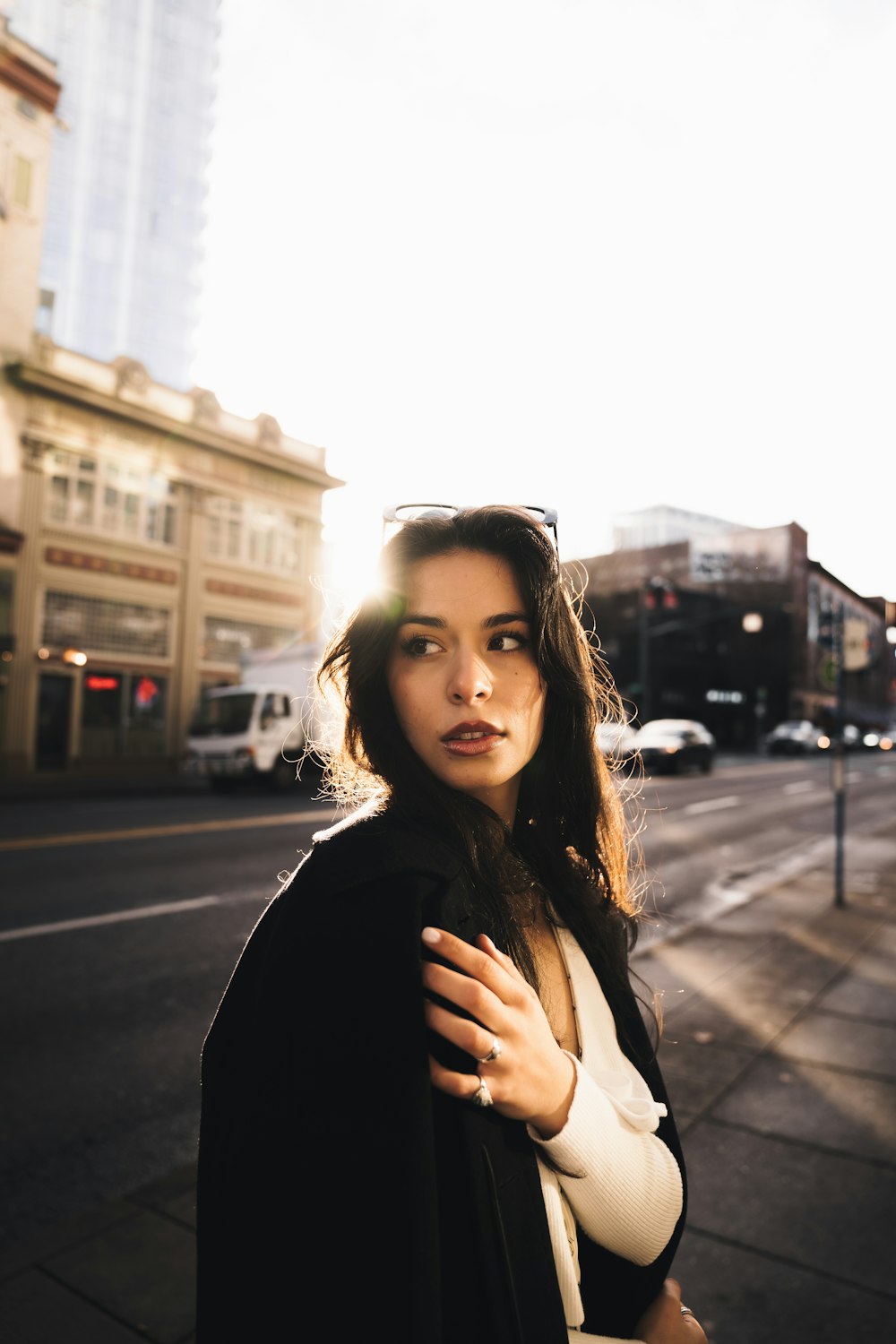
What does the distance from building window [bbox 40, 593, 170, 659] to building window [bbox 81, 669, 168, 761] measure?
0.80 m

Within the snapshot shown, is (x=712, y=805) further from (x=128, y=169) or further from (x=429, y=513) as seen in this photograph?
(x=128, y=169)

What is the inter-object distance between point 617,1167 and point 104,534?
25815mm

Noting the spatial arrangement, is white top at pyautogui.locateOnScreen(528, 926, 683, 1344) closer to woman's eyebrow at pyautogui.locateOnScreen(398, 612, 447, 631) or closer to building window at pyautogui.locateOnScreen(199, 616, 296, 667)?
woman's eyebrow at pyautogui.locateOnScreen(398, 612, 447, 631)

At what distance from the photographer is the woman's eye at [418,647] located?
4.57 feet

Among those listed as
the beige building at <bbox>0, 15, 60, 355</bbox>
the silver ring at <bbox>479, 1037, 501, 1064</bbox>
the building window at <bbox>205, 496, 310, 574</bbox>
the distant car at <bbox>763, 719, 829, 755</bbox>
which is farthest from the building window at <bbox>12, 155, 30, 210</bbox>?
the distant car at <bbox>763, 719, 829, 755</bbox>

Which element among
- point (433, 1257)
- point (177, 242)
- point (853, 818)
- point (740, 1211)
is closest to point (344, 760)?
point (433, 1257)

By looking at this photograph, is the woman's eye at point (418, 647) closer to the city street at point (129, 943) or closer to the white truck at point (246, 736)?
the city street at point (129, 943)

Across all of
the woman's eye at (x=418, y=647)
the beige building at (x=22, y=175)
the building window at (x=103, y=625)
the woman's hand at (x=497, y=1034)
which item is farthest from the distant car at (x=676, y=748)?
the woman's hand at (x=497, y=1034)

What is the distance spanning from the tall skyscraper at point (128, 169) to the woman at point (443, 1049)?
9897 centimetres

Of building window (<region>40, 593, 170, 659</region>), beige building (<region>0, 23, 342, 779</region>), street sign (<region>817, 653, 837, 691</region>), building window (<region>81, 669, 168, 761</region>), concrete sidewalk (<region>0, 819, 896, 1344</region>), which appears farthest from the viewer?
building window (<region>81, 669, 168, 761</region>)

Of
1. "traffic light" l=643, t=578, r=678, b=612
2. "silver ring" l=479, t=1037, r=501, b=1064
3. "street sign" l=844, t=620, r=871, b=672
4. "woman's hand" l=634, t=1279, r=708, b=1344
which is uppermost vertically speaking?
"traffic light" l=643, t=578, r=678, b=612

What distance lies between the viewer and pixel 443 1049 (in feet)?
3.39

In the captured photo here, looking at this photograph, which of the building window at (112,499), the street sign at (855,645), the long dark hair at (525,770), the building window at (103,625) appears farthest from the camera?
the building window at (112,499)

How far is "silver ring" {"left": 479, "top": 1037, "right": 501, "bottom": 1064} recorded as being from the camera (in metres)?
1.01
